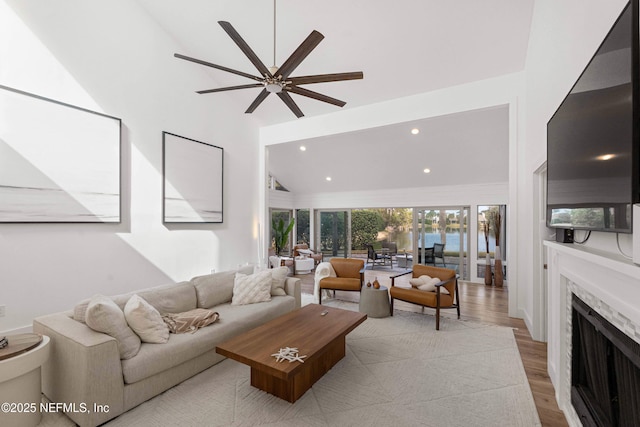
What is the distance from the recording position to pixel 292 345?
98.1 inches

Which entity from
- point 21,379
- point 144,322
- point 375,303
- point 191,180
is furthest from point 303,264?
point 21,379

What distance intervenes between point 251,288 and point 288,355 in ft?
5.41

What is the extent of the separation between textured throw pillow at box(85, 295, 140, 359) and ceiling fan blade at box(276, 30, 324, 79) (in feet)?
7.72

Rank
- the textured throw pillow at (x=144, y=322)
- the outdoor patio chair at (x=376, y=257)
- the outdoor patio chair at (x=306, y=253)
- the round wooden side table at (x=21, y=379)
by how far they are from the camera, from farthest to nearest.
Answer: the outdoor patio chair at (x=306, y=253)
the outdoor patio chair at (x=376, y=257)
the textured throw pillow at (x=144, y=322)
the round wooden side table at (x=21, y=379)

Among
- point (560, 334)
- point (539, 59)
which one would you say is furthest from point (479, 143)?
point (560, 334)

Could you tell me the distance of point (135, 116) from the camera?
166 inches

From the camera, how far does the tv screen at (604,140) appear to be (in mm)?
1132

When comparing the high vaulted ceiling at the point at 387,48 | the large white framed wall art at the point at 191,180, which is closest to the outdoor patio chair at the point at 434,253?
the high vaulted ceiling at the point at 387,48

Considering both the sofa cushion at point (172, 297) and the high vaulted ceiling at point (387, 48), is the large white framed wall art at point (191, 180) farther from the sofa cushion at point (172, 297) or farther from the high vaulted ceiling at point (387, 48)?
the sofa cushion at point (172, 297)

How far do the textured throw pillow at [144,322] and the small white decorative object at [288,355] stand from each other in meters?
1.04

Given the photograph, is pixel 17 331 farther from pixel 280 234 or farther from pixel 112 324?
pixel 280 234

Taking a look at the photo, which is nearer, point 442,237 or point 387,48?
point 387,48

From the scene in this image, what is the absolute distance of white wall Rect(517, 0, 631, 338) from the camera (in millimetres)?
1724

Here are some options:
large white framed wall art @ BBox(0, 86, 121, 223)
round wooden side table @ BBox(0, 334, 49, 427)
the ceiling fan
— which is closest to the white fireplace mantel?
the ceiling fan
